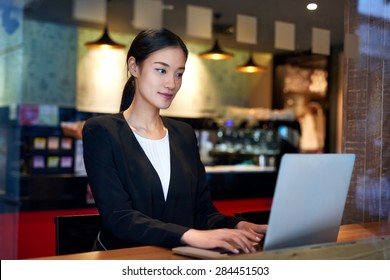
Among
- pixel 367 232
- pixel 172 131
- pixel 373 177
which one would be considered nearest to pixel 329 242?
pixel 367 232

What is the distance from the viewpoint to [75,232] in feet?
6.25

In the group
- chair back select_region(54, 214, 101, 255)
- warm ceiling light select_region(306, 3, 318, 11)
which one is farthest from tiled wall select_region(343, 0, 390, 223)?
chair back select_region(54, 214, 101, 255)

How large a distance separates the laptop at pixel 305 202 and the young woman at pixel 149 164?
178mm

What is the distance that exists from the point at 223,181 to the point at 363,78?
12.2 feet

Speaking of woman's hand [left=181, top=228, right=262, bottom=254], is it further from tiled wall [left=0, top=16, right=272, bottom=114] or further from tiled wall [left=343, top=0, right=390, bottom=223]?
tiled wall [left=0, top=16, right=272, bottom=114]

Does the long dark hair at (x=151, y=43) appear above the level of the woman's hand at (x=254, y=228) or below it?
above

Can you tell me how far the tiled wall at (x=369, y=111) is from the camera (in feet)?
8.28

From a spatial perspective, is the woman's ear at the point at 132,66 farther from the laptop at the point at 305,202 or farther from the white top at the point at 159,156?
the laptop at the point at 305,202

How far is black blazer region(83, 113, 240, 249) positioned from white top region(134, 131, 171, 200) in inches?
0.7

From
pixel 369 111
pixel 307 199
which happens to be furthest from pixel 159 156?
pixel 369 111

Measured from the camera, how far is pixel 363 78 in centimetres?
258

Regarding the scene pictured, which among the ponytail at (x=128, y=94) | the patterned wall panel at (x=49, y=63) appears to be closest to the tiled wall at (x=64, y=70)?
the patterned wall panel at (x=49, y=63)

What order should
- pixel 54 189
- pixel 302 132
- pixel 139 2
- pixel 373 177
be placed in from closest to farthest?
1. pixel 373 177
2. pixel 54 189
3. pixel 139 2
4. pixel 302 132
